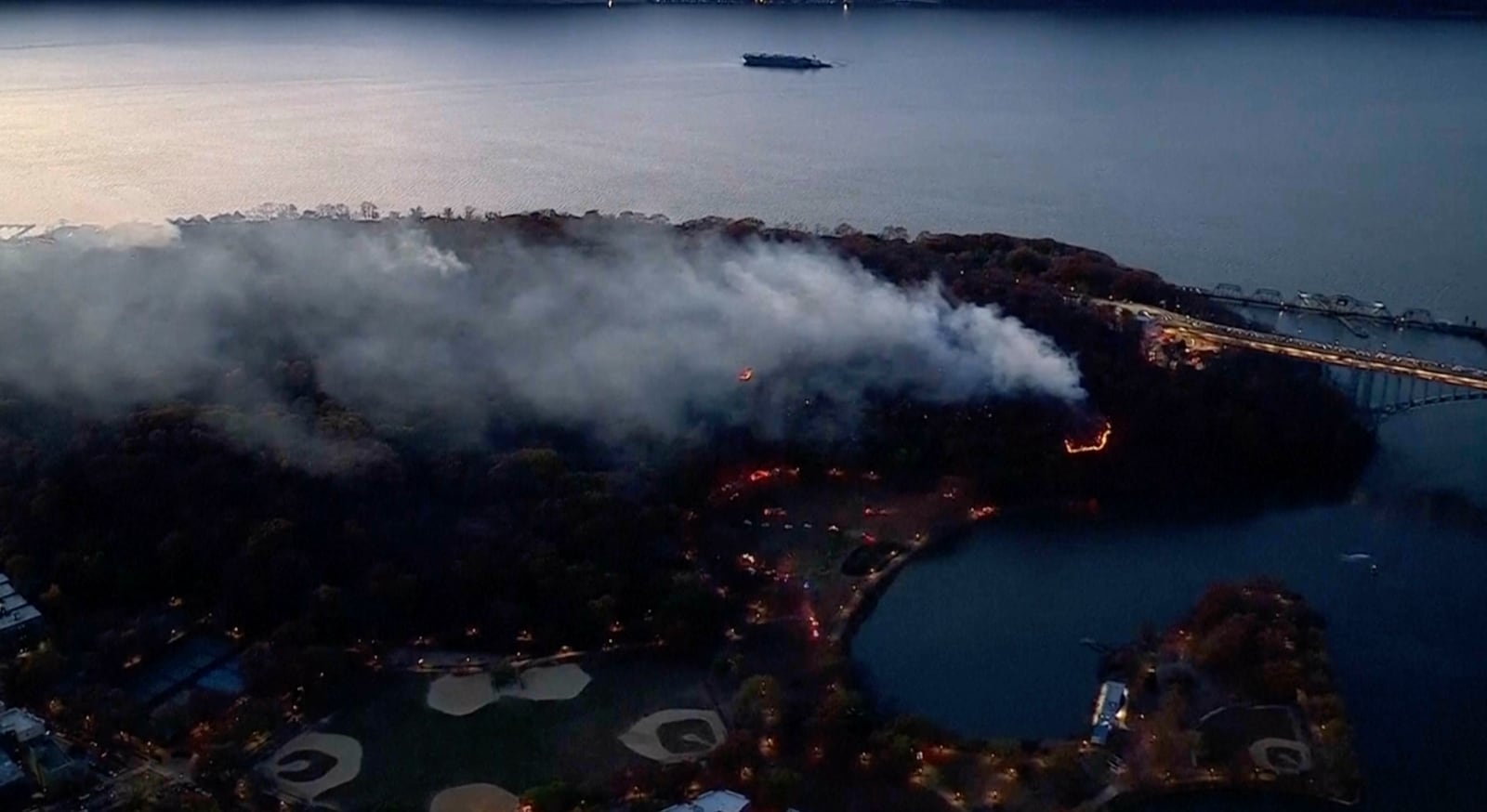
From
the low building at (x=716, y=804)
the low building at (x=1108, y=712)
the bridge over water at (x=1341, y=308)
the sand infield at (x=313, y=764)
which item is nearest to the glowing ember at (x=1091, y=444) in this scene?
A: the low building at (x=1108, y=712)

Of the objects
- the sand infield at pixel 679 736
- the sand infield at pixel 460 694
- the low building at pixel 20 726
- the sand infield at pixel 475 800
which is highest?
the low building at pixel 20 726

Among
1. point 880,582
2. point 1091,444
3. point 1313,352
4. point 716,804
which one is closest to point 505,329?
point 880,582

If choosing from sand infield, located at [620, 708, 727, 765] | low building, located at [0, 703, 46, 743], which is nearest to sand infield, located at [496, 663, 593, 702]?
sand infield, located at [620, 708, 727, 765]

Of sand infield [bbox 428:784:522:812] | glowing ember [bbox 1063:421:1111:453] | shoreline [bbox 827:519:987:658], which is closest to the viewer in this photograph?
sand infield [bbox 428:784:522:812]

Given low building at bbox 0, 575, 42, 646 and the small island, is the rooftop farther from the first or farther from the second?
low building at bbox 0, 575, 42, 646

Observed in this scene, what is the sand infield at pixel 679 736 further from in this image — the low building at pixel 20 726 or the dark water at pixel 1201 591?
the low building at pixel 20 726

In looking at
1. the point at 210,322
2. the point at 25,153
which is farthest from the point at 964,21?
the point at 210,322

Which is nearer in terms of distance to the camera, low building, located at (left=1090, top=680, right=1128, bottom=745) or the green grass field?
the green grass field
